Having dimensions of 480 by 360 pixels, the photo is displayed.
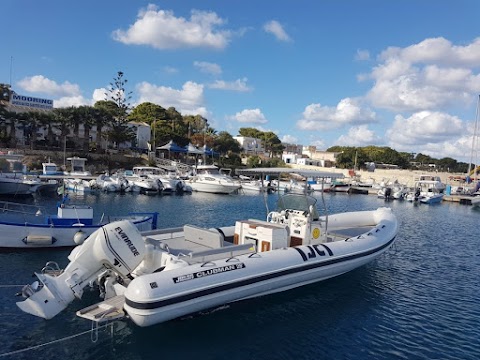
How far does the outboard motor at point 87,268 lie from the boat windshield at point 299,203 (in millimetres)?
5853

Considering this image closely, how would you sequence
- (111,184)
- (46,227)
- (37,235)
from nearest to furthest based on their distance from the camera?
(37,235), (46,227), (111,184)

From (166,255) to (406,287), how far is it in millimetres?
8803

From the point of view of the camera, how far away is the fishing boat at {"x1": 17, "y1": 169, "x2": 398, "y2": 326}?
25.7 ft

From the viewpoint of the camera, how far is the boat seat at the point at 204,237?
11.1m

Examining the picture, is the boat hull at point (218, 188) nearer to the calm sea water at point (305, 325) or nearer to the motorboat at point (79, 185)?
the motorboat at point (79, 185)

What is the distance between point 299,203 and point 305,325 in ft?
14.4

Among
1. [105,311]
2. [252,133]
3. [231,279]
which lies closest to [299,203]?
[231,279]

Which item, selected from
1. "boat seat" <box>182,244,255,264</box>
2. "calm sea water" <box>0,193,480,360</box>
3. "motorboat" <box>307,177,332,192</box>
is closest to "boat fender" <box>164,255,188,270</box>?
"boat seat" <box>182,244,255,264</box>

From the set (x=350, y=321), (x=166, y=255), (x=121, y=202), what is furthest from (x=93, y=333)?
(x=121, y=202)

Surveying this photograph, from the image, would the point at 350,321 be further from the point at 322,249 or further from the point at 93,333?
the point at 93,333

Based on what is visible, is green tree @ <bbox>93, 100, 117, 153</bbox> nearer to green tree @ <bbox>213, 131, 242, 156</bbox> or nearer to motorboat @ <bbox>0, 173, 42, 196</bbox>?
green tree @ <bbox>213, 131, 242, 156</bbox>

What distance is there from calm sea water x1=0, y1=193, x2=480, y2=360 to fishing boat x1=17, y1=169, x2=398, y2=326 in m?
0.67

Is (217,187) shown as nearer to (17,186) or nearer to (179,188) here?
(179,188)

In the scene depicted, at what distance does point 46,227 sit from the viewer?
1509 cm
